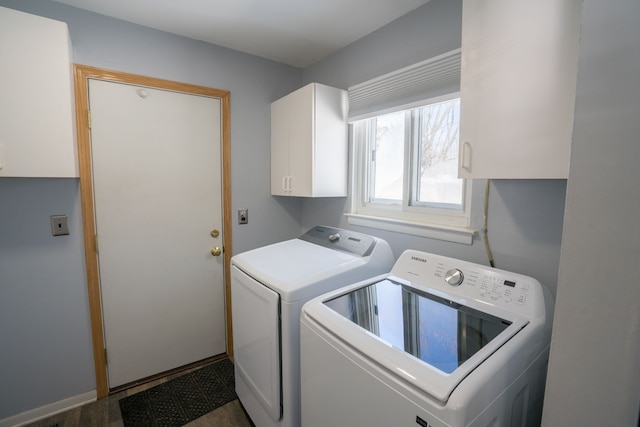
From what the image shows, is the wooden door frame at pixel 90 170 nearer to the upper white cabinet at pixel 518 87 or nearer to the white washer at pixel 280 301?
the white washer at pixel 280 301

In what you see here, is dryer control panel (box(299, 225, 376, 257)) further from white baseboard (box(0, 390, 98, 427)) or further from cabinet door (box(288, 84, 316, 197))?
white baseboard (box(0, 390, 98, 427))

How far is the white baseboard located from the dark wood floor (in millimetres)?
25

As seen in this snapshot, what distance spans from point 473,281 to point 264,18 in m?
1.89

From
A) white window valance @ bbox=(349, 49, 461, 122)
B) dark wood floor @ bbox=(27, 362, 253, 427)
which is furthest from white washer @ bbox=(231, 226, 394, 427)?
white window valance @ bbox=(349, 49, 461, 122)

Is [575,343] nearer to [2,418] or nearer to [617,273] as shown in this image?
[617,273]

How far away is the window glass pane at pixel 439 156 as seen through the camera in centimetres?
162

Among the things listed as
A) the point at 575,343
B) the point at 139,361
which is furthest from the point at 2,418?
the point at 575,343

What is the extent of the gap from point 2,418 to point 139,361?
0.69 metres

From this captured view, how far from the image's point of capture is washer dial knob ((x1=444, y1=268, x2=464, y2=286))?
4.10 ft

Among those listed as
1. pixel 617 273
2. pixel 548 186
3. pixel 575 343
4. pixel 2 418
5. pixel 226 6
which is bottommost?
pixel 2 418

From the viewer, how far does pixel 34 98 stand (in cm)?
142

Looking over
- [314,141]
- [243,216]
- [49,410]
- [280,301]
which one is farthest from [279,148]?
[49,410]

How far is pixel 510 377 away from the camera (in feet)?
2.65

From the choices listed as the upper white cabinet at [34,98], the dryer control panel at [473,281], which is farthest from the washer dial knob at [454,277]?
the upper white cabinet at [34,98]
